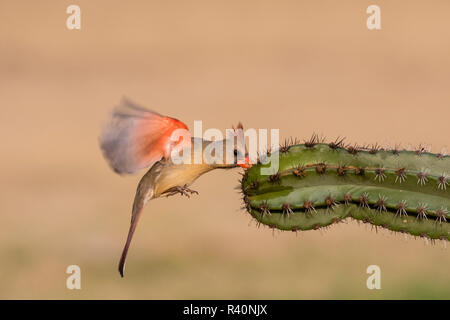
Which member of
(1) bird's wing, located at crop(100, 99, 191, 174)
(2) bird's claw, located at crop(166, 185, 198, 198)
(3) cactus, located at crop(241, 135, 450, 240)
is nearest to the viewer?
(1) bird's wing, located at crop(100, 99, 191, 174)

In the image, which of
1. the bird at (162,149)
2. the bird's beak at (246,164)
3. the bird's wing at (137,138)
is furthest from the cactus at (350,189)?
the bird's wing at (137,138)

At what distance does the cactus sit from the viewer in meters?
3.16

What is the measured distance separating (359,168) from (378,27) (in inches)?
445

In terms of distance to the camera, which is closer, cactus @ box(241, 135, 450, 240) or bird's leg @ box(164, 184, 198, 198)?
bird's leg @ box(164, 184, 198, 198)

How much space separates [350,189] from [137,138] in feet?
2.83

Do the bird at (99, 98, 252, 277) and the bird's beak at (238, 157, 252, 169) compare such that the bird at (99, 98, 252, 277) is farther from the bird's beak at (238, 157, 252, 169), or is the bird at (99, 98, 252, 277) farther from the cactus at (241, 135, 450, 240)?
the cactus at (241, 135, 450, 240)

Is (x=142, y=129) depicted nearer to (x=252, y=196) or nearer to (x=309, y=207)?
(x=252, y=196)

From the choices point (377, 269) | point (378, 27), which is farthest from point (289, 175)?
point (378, 27)

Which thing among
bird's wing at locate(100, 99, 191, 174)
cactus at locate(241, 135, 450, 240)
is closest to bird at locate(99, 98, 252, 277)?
bird's wing at locate(100, 99, 191, 174)

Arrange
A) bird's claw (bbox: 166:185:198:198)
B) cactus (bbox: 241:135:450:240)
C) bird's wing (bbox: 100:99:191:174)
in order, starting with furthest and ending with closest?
cactus (bbox: 241:135:450:240) → bird's claw (bbox: 166:185:198:198) → bird's wing (bbox: 100:99:191:174)

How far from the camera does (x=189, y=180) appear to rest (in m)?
3.04

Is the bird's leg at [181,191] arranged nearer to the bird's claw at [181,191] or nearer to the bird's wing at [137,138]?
the bird's claw at [181,191]

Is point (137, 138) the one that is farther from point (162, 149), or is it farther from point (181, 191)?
point (181, 191)

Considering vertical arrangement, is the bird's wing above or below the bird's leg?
above
